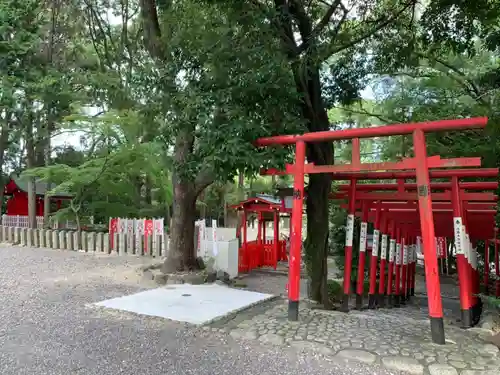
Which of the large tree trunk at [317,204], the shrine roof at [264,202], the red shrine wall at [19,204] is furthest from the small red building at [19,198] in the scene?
the large tree trunk at [317,204]

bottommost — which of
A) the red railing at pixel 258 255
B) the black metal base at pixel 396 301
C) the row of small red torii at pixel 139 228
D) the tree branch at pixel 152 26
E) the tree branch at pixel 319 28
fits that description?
the black metal base at pixel 396 301

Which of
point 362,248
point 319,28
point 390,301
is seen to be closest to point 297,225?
point 362,248

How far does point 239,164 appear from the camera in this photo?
552 cm

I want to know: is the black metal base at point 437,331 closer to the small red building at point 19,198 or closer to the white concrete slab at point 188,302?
the white concrete slab at point 188,302

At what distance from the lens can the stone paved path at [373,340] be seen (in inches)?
166

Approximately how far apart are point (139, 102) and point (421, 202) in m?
4.39

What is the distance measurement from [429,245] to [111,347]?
3917mm

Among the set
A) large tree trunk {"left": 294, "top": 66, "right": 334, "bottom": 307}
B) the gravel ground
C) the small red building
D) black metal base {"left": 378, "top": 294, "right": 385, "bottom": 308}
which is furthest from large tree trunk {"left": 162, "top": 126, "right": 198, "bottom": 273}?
the small red building

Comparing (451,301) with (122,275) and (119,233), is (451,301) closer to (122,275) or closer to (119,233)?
(122,275)

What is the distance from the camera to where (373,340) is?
4859 mm

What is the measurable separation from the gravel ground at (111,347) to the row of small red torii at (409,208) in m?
1.41

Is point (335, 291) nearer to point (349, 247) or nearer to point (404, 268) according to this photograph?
point (404, 268)

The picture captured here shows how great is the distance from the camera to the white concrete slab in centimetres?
602

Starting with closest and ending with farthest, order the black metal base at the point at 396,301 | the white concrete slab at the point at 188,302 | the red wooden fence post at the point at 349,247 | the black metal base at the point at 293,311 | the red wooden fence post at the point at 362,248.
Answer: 1. the black metal base at the point at 293,311
2. the white concrete slab at the point at 188,302
3. the red wooden fence post at the point at 349,247
4. the red wooden fence post at the point at 362,248
5. the black metal base at the point at 396,301
